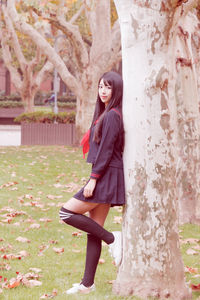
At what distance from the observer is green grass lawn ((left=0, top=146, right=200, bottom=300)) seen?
5.19 metres

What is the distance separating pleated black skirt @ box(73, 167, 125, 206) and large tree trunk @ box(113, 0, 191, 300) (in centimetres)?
8

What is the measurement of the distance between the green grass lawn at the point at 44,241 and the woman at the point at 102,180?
1.44 ft

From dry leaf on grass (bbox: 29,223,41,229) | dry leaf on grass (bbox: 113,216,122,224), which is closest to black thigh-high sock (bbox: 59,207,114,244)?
dry leaf on grass (bbox: 29,223,41,229)

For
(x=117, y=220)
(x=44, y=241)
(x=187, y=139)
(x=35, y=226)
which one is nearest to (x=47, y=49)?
(x=187, y=139)

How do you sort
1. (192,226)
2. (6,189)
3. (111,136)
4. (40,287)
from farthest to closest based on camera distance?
1. (6,189)
2. (192,226)
3. (40,287)
4. (111,136)

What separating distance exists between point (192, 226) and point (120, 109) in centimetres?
396

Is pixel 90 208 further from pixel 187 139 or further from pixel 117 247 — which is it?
pixel 187 139

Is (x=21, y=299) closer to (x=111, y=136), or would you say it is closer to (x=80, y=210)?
(x=80, y=210)

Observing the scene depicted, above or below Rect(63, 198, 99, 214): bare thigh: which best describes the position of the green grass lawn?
below

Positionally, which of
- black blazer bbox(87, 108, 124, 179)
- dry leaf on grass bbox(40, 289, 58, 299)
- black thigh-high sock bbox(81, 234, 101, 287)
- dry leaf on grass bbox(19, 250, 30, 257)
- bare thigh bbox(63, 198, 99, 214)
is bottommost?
dry leaf on grass bbox(19, 250, 30, 257)

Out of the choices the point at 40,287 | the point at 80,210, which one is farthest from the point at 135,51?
the point at 40,287

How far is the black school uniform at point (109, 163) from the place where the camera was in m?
4.47

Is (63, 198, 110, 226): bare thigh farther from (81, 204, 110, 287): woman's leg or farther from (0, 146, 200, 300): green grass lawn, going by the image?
(0, 146, 200, 300): green grass lawn

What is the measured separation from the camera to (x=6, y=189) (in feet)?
35.4
